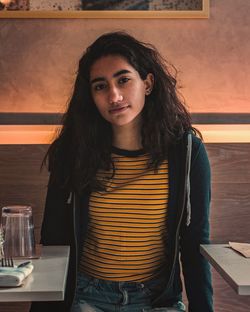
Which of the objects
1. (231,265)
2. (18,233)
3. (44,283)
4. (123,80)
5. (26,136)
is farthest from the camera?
(26,136)

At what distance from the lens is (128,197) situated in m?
1.71

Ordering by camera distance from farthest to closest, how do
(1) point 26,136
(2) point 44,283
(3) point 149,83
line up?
1. (1) point 26,136
2. (3) point 149,83
3. (2) point 44,283

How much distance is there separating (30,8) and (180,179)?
933 millimetres

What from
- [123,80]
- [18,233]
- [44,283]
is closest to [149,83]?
[123,80]

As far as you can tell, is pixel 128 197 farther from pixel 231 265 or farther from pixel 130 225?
pixel 231 265

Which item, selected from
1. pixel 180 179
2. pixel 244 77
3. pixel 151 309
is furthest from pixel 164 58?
pixel 151 309

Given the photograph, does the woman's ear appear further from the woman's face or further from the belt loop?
the belt loop

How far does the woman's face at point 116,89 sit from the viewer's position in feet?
5.47

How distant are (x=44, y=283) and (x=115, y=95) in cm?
63

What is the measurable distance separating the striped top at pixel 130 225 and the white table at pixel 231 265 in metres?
0.17

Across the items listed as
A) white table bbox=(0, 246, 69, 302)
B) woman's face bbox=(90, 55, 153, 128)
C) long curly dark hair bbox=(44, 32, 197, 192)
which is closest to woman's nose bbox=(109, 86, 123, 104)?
woman's face bbox=(90, 55, 153, 128)

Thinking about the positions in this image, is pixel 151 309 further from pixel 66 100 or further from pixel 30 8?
pixel 30 8

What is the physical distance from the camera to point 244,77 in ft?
7.29

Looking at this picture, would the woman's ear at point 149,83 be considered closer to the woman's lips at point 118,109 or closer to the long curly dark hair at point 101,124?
the long curly dark hair at point 101,124
